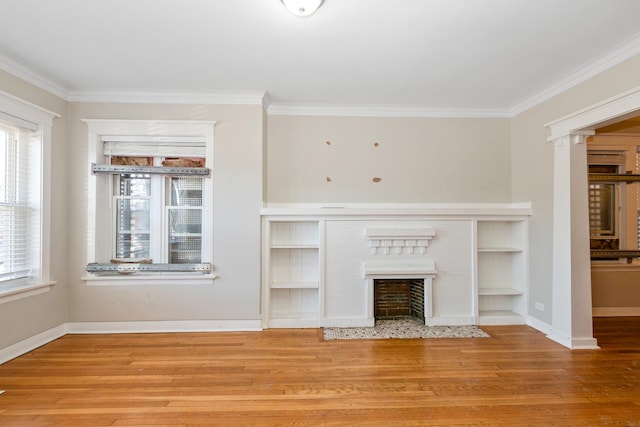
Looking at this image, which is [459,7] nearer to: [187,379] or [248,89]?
[248,89]

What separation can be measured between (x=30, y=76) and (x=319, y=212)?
3.05 metres

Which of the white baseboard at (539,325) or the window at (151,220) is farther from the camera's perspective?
the window at (151,220)

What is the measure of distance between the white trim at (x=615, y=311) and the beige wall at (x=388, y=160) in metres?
1.91

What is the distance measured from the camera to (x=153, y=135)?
362cm

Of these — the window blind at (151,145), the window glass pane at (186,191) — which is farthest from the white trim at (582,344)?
the window blind at (151,145)

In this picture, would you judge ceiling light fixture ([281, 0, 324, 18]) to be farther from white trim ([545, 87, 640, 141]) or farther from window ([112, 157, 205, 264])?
white trim ([545, 87, 640, 141])

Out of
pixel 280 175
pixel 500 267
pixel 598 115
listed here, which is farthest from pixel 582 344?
pixel 280 175

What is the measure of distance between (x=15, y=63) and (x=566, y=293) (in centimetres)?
550

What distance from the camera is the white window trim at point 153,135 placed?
11.6ft

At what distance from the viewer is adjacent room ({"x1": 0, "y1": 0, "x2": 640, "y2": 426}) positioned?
228cm

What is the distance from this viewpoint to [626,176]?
424 cm

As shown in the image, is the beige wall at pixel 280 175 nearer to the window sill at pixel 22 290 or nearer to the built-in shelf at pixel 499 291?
the window sill at pixel 22 290

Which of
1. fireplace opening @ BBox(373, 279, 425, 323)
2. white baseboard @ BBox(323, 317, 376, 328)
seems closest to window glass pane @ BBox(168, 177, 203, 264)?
white baseboard @ BBox(323, 317, 376, 328)

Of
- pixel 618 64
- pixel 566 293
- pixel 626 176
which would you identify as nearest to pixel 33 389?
pixel 566 293
